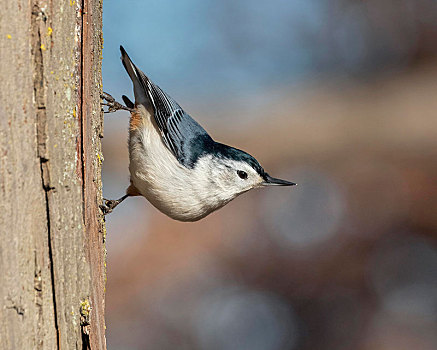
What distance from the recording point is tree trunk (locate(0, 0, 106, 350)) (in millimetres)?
1298

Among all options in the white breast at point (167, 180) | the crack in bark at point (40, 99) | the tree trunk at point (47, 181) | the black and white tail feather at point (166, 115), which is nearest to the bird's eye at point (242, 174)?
the white breast at point (167, 180)

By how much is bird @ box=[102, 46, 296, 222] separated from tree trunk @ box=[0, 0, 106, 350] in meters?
0.70

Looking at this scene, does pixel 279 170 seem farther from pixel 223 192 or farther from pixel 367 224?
pixel 223 192

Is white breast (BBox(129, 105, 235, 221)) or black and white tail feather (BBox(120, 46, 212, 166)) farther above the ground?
black and white tail feather (BBox(120, 46, 212, 166))

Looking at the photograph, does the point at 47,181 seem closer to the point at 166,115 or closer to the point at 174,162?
the point at 174,162

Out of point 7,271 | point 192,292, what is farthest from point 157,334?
point 7,271

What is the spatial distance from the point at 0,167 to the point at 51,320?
423 millimetres

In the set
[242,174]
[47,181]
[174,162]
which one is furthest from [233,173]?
[47,181]

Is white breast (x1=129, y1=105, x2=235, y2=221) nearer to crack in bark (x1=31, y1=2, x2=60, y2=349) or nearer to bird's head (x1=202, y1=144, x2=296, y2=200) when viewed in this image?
bird's head (x1=202, y1=144, x2=296, y2=200)

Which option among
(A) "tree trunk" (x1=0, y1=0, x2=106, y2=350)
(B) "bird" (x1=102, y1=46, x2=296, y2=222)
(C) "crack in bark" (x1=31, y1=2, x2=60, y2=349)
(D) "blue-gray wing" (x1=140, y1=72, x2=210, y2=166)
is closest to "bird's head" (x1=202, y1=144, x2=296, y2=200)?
(B) "bird" (x1=102, y1=46, x2=296, y2=222)

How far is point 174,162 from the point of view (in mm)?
2537

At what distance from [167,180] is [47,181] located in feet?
3.44

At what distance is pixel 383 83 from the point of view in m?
5.00

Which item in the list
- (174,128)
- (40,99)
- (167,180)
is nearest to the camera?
(40,99)
